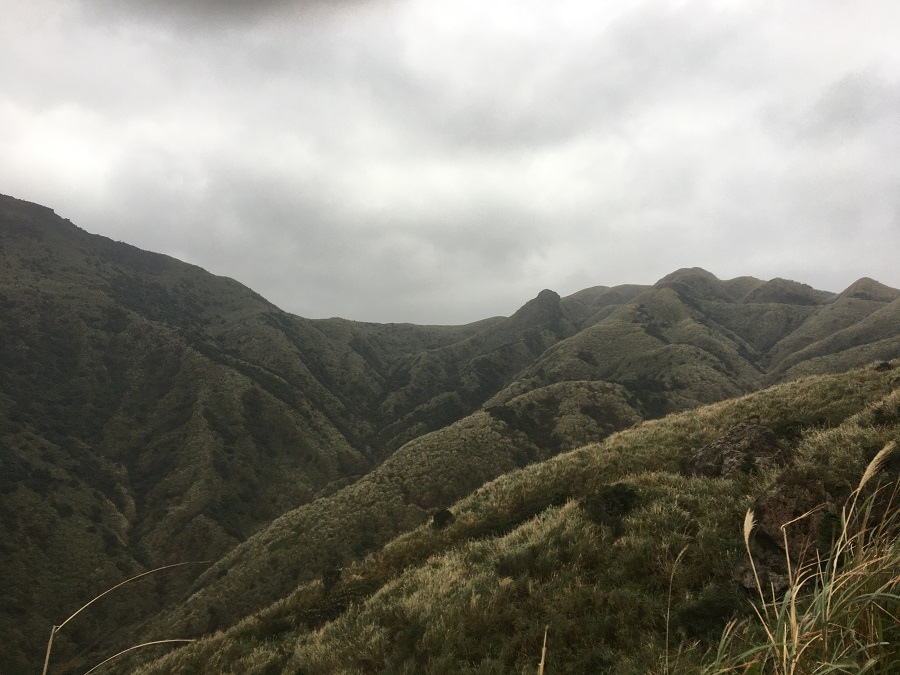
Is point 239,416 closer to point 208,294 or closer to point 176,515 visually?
point 176,515

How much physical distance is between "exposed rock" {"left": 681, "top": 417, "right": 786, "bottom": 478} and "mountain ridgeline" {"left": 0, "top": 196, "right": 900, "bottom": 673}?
1.60 m

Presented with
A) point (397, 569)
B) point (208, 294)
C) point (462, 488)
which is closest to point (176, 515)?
point (462, 488)

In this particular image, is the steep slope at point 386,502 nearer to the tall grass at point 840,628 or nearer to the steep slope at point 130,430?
the tall grass at point 840,628

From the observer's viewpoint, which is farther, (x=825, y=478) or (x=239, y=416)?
(x=239, y=416)

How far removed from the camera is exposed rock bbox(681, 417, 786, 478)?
1267 centimetres

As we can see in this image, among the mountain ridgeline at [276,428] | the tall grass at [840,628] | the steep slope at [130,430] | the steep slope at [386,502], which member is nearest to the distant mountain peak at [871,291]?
the mountain ridgeline at [276,428]

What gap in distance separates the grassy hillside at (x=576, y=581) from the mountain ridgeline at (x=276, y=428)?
13.6 inches

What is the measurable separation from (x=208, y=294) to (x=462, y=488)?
625 ft

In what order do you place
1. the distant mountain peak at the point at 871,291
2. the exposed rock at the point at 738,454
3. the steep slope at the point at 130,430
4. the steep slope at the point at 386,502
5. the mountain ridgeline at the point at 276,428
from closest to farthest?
the exposed rock at the point at 738,454
the mountain ridgeline at the point at 276,428
the steep slope at the point at 386,502
the steep slope at the point at 130,430
the distant mountain peak at the point at 871,291

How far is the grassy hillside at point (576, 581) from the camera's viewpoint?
7.63 m

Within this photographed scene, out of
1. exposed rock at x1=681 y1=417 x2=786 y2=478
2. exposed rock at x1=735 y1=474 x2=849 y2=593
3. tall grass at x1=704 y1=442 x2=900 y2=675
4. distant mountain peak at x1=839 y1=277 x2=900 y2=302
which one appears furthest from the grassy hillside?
distant mountain peak at x1=839 y1=277 x2=900 y2=302

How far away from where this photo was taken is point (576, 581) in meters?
9.23

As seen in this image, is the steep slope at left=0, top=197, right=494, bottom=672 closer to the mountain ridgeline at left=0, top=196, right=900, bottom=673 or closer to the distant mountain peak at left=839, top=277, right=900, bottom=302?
the mountain ridgeline at left=0, top=196, right=900, bottom=673

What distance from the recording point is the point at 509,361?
526ft
